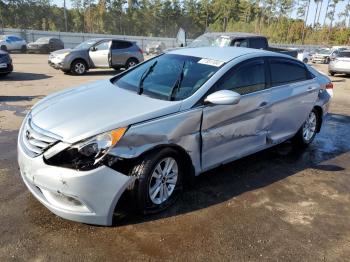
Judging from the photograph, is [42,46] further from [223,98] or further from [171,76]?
[223,98]

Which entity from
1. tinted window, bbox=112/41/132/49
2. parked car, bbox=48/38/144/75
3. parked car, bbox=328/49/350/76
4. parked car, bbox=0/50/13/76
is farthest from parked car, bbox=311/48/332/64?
parked car, bbox=0/50/13/76

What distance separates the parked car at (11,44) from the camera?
28.6 metres

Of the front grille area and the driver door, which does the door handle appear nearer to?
the front grille area

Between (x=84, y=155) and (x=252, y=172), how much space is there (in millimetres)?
2669

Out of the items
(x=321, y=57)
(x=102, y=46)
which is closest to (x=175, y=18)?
(x=321, y=57)

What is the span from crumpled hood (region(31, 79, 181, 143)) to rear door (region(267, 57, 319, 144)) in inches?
72.9

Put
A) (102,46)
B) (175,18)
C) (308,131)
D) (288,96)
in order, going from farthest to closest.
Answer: (175,18) → (102,46) → (308,131) → (288,96)

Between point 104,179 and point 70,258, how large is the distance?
2.28 feet

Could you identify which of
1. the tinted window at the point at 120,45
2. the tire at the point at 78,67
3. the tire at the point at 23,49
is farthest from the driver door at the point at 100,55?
the tire at the point at 23,49

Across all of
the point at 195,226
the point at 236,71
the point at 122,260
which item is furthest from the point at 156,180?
the point at 236,71

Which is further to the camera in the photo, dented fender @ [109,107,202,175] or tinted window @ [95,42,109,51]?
tinted window @ [95,42,109,51]

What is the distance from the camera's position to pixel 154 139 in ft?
12.3

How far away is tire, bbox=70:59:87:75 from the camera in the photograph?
15547 millimetres

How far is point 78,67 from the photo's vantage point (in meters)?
15.8
